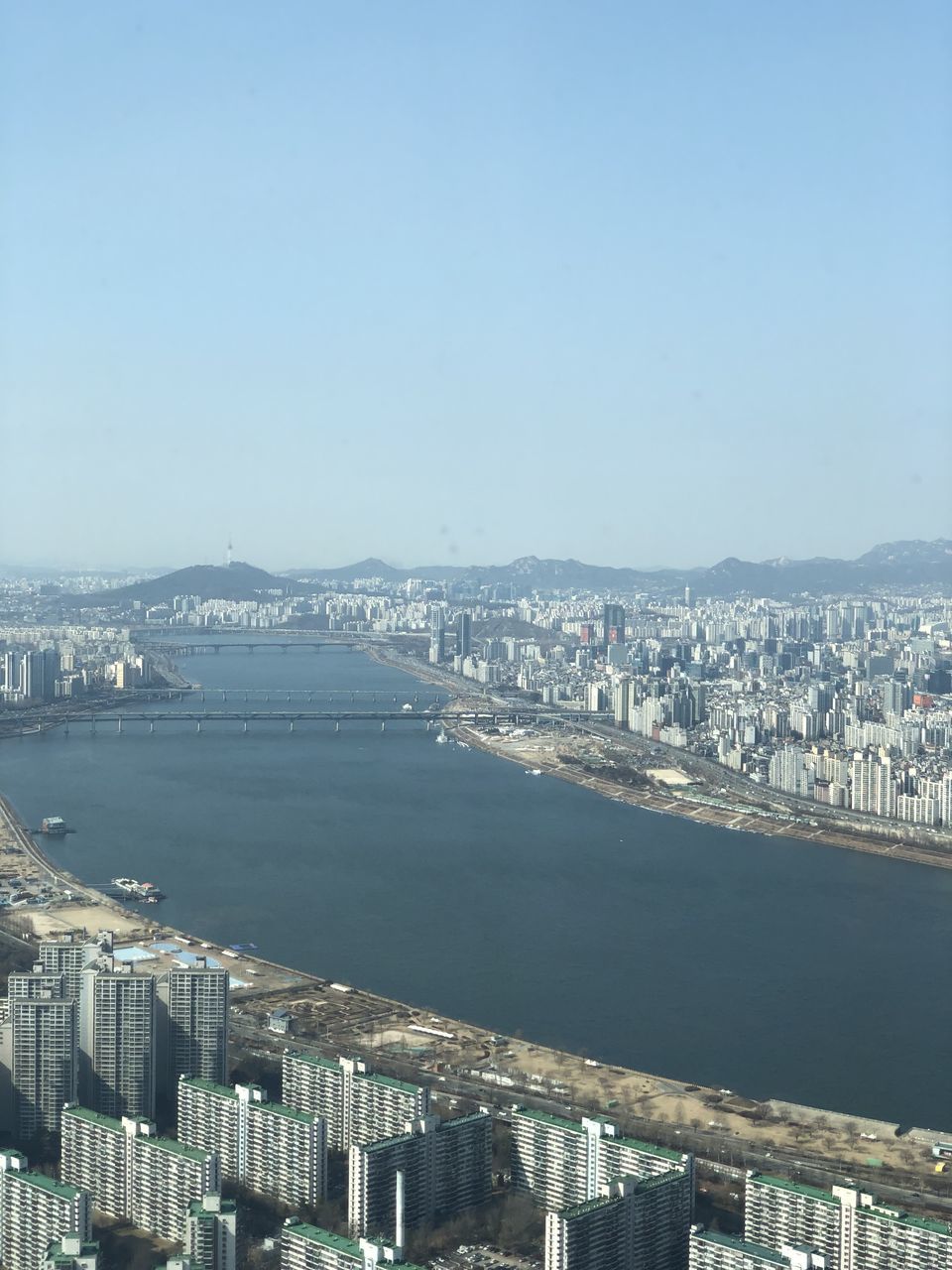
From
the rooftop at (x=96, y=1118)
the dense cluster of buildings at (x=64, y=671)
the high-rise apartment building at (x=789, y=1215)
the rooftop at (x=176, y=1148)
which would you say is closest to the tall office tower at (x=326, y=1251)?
the rooftop at (x=176, y=1148)

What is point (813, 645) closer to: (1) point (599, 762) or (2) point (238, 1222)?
(1) point (599, 762)

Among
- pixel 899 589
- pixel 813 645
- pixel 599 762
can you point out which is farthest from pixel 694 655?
pixel 899 589

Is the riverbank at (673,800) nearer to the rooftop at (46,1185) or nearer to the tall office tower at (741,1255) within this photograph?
the tall office tower at (741,1255)

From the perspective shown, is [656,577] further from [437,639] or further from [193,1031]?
[193,1031]

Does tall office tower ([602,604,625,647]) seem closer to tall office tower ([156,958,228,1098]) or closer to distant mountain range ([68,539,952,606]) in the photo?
distant mountain range ([68,539,952,606])

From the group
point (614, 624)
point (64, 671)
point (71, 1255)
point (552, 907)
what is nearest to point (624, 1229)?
point (71, 1255)

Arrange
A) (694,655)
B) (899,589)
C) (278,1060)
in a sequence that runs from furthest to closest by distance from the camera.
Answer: (899,589)
(694,655)
(278,1060)
